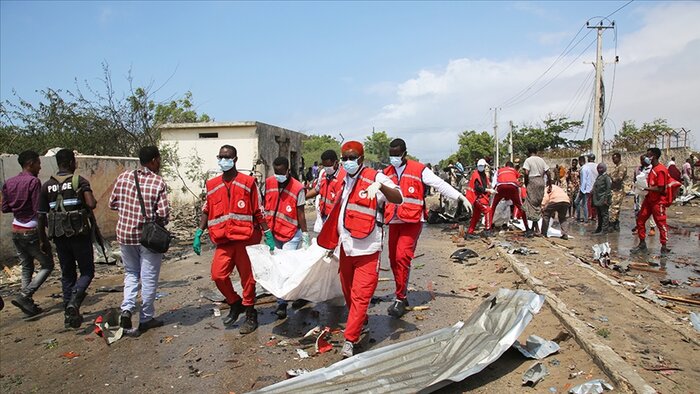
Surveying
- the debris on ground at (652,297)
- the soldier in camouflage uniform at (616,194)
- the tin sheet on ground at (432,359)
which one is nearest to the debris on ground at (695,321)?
the debris on ground at (652,297)

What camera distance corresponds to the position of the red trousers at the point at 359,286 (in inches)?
168

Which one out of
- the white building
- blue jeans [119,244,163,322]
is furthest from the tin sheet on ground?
the white building

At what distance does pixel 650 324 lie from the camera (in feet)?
15.8

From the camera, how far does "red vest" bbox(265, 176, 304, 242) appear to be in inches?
227

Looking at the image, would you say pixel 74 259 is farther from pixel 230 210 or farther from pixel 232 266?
pixel 230 210

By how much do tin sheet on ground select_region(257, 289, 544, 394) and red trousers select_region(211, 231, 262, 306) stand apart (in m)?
2.00

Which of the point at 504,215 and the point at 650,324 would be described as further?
the point at 504,215

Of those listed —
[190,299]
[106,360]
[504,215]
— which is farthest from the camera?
[504,215]

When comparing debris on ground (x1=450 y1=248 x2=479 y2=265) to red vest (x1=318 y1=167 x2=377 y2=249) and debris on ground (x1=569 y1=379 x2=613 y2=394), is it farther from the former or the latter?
debris on ground (x1=569 y1=379 x2=613 y2=394)

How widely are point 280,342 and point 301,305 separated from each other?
119cm

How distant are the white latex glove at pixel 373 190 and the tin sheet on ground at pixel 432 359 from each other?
119 centimetres

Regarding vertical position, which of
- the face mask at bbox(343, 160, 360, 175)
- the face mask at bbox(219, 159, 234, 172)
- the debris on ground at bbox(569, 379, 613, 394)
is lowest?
the debris on ground at bbox(569, 379, 613, 394)

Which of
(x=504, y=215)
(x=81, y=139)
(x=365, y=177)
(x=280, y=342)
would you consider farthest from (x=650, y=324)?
(x=81, y=139)

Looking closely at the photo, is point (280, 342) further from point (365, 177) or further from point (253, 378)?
point (365, 177)
